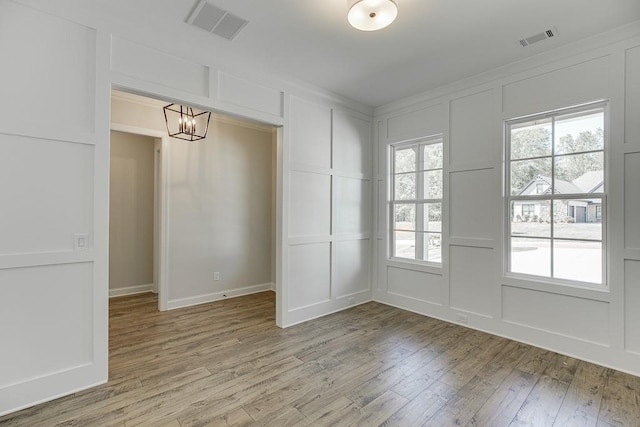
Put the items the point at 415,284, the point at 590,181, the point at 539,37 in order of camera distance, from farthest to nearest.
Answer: the point at 415,284
the point at 590,181
the point at 539,37

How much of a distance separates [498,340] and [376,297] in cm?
179

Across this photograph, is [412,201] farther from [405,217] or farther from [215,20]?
[215,20]

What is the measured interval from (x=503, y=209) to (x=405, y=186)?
138 centimetres

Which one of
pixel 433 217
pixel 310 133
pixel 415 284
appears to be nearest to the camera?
pixel 310 133

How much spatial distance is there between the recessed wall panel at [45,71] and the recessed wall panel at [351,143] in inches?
107

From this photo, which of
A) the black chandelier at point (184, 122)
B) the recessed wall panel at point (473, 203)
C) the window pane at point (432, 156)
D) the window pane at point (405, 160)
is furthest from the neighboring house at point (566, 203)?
the black chandelier at point (184, 122)

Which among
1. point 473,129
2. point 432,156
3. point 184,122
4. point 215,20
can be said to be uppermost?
point 215,20

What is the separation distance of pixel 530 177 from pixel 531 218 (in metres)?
0.44

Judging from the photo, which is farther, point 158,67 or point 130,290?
point 130,290

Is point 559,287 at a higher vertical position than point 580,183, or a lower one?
lower

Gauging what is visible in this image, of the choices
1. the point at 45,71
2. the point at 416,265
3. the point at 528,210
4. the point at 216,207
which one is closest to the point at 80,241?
the point at 45,71

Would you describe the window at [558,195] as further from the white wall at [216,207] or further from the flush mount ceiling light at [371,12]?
the white wall at [216,207]

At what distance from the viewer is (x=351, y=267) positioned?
4.51m

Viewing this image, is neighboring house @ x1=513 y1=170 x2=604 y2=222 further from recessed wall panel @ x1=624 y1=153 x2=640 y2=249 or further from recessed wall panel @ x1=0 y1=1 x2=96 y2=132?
recessed wall panel @ x1=0 y1=1 x2=96 y2=132
